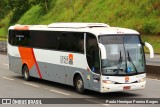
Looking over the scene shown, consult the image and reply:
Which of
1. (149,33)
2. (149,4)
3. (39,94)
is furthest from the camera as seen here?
(149,4)

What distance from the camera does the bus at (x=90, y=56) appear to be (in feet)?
52.1

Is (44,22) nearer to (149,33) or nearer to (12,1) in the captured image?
(12,1)

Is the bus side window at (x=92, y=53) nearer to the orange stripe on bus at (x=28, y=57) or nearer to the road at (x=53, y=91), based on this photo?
the road at (x=53, y=91)

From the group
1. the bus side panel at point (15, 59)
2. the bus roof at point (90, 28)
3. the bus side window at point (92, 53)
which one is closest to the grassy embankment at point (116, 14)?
the bus side panel at point (15, 59)

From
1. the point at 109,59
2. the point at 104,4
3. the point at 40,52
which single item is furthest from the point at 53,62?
the point at 104,4

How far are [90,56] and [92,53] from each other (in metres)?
0.21

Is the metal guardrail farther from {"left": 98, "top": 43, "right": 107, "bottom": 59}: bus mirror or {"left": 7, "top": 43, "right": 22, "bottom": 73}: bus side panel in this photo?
{"left": 98, "top": 43, "right": 107, "bottom": 59}: bus mirror

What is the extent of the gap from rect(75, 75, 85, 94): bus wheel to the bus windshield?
69.4 inches

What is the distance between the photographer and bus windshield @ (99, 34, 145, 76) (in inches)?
624

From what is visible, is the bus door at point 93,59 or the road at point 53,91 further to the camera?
the road at point 53,91

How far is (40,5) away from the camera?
218 ft

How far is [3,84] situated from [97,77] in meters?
6.41

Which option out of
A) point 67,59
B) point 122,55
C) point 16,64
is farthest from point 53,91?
point 16,64

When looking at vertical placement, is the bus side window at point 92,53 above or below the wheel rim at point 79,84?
above
